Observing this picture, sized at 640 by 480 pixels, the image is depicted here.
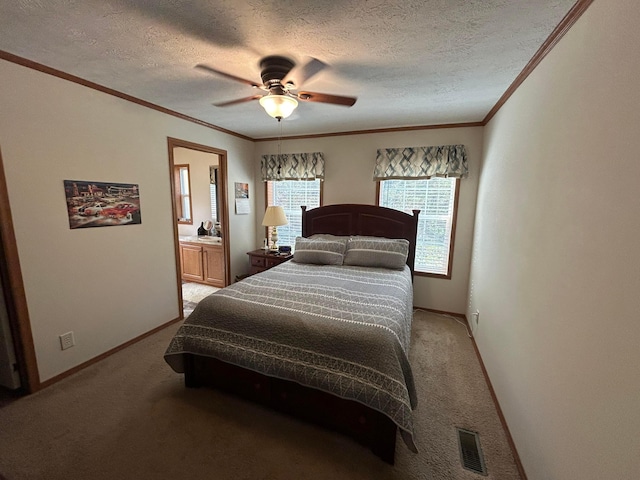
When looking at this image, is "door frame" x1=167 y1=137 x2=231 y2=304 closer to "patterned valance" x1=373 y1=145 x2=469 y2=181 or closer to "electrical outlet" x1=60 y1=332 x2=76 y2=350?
"electrical outlet" x1=60 y1=332 x2=76 y2=350

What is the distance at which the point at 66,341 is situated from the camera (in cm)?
228

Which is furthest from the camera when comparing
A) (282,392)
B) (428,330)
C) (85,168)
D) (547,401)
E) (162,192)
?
(428,330)

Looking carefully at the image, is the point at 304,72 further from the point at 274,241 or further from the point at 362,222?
the point at 274,241

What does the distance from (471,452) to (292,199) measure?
365 cm

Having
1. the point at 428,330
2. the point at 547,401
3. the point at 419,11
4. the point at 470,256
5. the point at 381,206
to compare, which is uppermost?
the point at 419,11

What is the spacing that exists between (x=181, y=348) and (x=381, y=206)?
9.31 ft

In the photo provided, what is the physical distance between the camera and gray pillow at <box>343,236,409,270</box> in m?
3.10

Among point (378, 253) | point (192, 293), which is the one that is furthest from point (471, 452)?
point (192, 293)

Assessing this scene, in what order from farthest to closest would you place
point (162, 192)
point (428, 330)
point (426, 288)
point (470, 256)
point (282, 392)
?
1. point (426, 288)
2. point (470, 256)
3. point (428, 330)
4. point (162, 192)
5. point (282, 392)

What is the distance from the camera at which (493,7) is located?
1.32 meters

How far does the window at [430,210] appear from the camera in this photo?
3.52 metres

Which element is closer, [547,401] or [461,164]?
[547,401]

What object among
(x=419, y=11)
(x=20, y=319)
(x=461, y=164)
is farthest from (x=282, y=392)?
(x=461, y=164)

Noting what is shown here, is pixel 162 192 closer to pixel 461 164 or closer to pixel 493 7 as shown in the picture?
pixel 493 7
